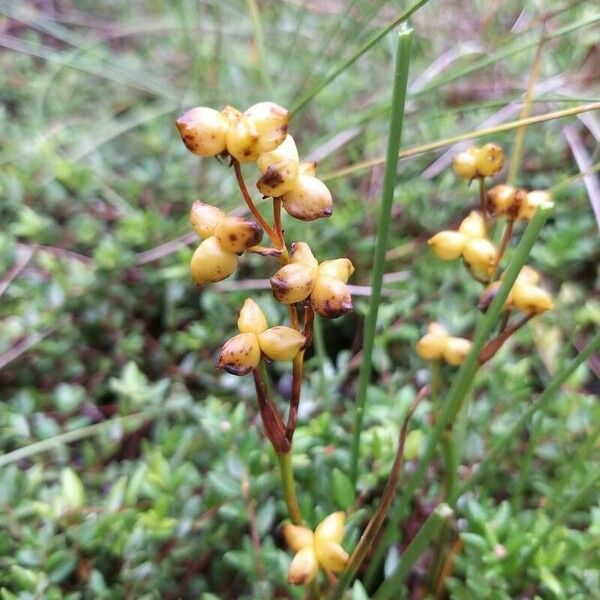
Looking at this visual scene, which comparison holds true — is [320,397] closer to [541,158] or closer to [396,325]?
[396,325]

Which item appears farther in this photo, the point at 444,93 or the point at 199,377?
the point at 444,93

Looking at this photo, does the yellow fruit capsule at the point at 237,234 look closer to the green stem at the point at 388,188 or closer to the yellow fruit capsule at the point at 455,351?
the green stem at the point at 388,188

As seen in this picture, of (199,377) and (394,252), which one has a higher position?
(394,252)

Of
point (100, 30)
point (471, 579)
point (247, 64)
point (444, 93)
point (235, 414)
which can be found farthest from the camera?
point (100, 30)

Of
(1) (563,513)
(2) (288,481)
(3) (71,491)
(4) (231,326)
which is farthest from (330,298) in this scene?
(4) (231,326)

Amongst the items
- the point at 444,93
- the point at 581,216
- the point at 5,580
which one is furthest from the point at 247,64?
the point at 5,580
